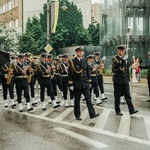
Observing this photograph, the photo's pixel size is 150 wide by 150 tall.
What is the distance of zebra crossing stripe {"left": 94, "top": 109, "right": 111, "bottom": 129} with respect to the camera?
9336mm

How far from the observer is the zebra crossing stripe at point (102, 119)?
934 centimetres

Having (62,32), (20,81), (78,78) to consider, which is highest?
(62,32)

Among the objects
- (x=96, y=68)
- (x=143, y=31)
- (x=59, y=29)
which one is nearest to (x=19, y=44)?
(x=59, y=29)

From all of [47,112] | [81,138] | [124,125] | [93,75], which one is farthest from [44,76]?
[81,138]

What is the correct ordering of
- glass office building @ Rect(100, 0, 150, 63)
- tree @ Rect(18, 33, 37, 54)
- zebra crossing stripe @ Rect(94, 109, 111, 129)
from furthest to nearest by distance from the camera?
tree @ Rect(18, 33, 37, 54) < glass office building @ Rect(100, 0, 150, 63) < zebra crossing stripe @ Rect(94, 109, 111, 129)

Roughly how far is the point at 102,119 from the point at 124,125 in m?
1.03

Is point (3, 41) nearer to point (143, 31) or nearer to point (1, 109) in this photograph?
point (143, 31)

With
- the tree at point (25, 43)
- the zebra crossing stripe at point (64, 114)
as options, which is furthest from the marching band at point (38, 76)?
the tree at point (25, 43)

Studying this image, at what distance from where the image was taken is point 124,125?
9.28 meters

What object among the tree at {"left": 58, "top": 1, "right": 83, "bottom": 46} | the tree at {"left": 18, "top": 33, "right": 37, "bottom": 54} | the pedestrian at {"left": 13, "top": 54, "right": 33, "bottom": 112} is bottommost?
the pedestrian at {"left": 13, "top": 54, "right": 33, "bottom": 112}

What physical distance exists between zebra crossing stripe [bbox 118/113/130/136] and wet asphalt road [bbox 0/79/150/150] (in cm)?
10

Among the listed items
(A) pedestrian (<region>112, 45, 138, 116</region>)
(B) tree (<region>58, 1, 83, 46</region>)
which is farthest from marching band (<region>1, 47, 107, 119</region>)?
(B) tree (<region>58, 1, 83, 46</region>)

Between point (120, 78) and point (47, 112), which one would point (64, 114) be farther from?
point (120, 78)

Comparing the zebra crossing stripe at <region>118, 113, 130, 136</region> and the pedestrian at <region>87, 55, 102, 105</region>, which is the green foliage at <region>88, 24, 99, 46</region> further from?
the zebra crossing stripe at <region>118, 113, 130, 136</region>
